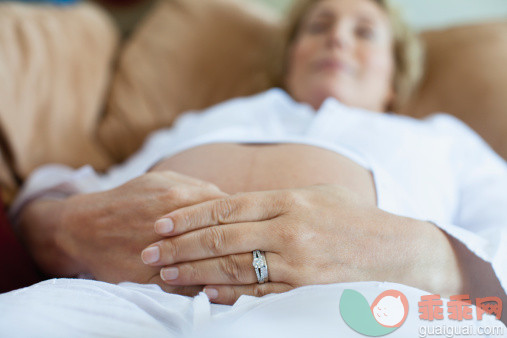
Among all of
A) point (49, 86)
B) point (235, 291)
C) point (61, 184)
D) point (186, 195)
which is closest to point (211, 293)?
point (235, 291)

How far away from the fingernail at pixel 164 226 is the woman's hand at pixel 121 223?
0.04 metres

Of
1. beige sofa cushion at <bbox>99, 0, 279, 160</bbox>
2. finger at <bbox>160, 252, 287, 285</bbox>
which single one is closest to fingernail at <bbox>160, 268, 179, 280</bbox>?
finger at <bbox>160, 252, 287, 285</bbox>

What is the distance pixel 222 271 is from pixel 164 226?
4.1 inches

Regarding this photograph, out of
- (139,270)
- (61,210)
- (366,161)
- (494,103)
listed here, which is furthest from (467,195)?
(61,210)

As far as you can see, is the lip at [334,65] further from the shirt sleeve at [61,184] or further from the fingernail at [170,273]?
the fingernail at [170,273]

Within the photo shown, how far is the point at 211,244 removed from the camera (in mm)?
592

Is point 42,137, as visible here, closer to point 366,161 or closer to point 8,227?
point 8,227

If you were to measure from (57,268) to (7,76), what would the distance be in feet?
1.98

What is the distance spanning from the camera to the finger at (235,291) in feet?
1.92

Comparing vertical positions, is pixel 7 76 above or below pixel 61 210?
above

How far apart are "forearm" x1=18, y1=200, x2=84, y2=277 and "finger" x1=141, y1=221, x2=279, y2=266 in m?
0.24

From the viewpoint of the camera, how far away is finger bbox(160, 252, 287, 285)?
580 mm

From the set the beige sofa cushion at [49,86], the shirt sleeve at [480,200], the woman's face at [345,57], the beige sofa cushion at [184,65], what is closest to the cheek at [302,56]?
the woman's face at [345,57]

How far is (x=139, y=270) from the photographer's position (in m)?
0.65
